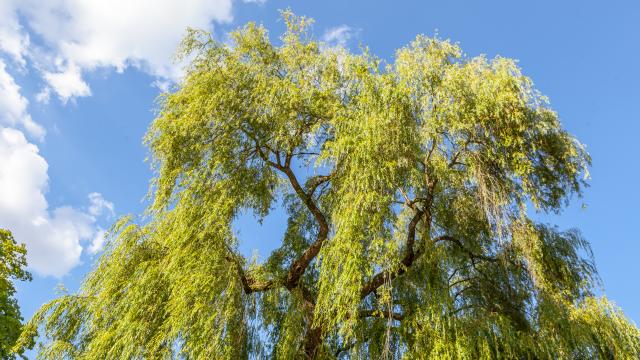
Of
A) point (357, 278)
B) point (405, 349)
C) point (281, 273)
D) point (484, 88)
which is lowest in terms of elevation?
point (405, 349)

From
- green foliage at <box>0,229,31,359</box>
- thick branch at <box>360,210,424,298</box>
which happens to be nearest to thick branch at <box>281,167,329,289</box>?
thick branch at <box>360,210,424,298</box>

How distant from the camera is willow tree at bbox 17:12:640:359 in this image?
241 inches

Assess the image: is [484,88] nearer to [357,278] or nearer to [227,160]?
[357,278]

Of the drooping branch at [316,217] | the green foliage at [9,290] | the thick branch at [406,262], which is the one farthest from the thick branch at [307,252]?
the green foliage at [9,290]

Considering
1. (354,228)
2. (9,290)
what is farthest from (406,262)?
→ (9,290)

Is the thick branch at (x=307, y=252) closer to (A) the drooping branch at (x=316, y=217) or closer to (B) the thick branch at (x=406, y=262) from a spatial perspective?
(A) the drooping branch at (x=316, y=217)

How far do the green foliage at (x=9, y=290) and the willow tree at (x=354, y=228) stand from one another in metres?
6.50

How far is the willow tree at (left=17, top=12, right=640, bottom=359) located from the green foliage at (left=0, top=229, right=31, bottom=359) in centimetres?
650

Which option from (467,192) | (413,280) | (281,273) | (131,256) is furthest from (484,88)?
(131,256)

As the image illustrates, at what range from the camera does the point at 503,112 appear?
725 cm

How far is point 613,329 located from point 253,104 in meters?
6.27

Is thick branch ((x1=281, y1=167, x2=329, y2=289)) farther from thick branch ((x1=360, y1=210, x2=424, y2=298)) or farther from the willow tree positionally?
thick branch ((x1=360, y1=210, x2=424, y2=298))

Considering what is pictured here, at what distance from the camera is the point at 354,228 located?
6.30 metres

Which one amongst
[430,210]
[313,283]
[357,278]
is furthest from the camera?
[313,283]
